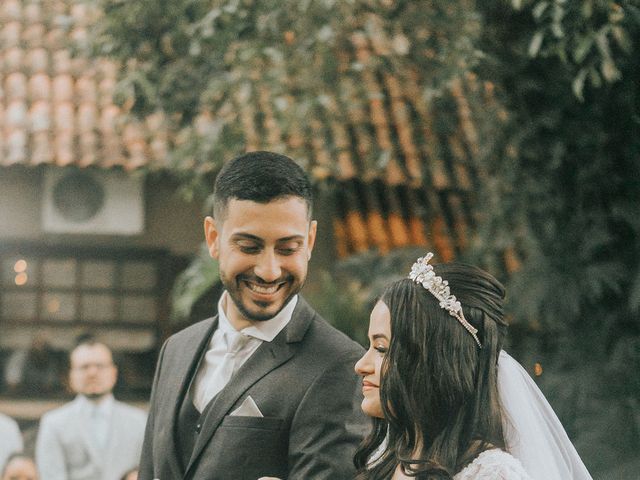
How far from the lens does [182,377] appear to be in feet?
10.3

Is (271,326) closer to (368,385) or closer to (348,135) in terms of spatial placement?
(368,385)

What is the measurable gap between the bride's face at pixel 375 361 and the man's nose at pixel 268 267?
0.95ft

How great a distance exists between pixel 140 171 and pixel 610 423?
3745 mm

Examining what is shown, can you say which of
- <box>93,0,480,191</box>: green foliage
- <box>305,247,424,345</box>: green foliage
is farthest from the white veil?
<box>305,247,424,345</box>: green foliage

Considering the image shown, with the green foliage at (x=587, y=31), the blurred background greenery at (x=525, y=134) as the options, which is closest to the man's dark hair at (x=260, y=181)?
the green foliage at (x=587, y=31)

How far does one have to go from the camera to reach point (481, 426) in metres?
2.75

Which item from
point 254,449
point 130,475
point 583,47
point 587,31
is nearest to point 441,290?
point 254,449

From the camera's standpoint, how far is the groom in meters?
2.89

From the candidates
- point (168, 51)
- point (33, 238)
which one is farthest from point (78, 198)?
point (168, 51)

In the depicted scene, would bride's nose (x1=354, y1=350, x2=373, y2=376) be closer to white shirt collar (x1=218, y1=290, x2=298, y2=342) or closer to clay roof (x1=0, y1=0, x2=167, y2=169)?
white shirt collar (x1=218, y1=290, x2=298, y2=342)

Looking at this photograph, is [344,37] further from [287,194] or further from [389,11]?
[287,194]

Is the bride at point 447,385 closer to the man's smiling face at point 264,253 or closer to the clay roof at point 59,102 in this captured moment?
the man's smiling face at point 264,253

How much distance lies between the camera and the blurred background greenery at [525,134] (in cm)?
646

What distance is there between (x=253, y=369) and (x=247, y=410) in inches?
4.8
